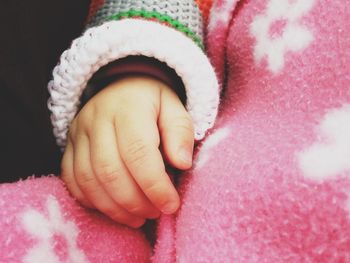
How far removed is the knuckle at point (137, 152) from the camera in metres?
0.45

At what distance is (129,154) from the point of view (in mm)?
459

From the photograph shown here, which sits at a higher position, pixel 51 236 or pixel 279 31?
pixel 279 31

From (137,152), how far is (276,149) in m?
0.11

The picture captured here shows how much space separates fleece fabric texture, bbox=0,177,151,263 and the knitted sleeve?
85 millimetres

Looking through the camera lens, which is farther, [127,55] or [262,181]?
[127,55]

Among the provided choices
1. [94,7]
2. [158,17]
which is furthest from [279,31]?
[94,7]

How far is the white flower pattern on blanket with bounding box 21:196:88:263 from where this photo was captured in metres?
0.42

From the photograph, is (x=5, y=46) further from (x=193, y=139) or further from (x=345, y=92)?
(x=345, y=92)

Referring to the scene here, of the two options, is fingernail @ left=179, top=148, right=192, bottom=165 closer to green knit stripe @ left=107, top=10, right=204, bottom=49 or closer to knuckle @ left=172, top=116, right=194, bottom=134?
knuckle @ left=172, top=116, right=194, bottom=134

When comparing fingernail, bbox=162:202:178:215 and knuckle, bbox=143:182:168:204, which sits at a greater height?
knuckle, bbox=143:182:168:204

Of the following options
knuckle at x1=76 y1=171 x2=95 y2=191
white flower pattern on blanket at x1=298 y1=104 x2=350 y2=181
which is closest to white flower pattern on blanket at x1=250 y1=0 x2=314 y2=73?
white flower pattern on blanket at x1=298 y1=104 x2=350 y2=181

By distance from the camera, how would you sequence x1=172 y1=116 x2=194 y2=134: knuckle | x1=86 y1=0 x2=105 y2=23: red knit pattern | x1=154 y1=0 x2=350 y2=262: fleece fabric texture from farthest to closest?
x1=86 y1=0 x2=105 y2=23: red knit pattern
x1=172 y1=116 x2=194 y2=134: knuckle
x1=154 y1=0 x2=350 y2=262: fleece fabric texture

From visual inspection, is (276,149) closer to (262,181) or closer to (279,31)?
(262,181)

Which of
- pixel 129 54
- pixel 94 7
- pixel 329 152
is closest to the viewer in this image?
pixel 329 152
